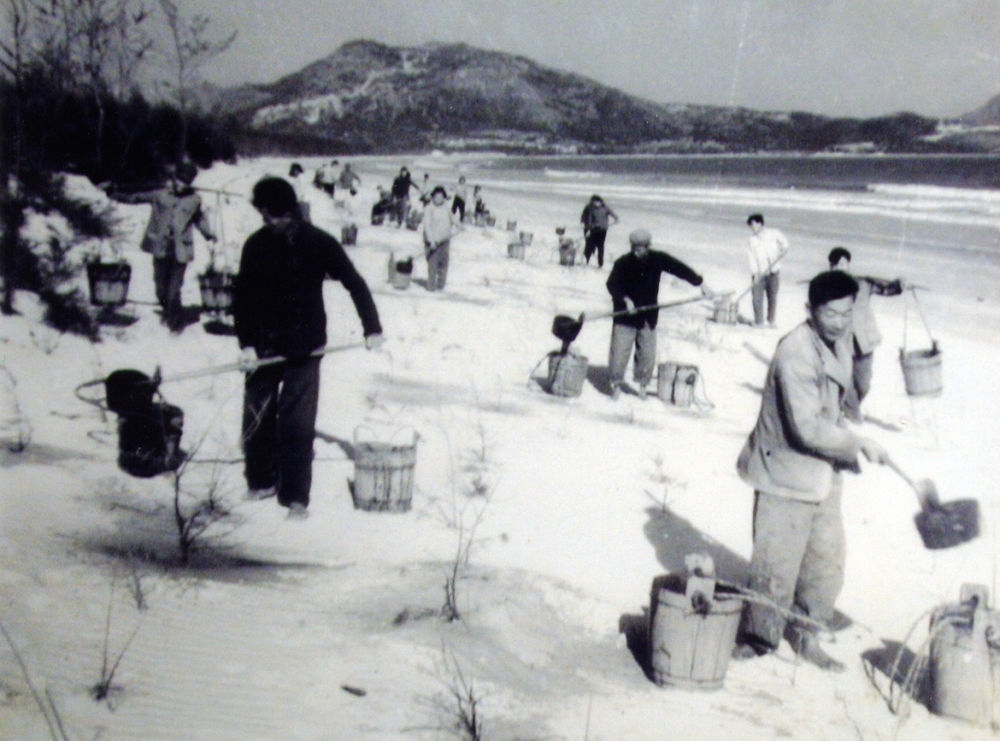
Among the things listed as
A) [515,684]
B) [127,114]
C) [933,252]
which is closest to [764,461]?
[515,684]

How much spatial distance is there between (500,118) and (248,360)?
111702 mm

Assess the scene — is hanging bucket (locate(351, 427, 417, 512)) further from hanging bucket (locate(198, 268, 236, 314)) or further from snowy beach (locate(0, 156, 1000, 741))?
hanging bucket (locate(198, 268, 236, 314))

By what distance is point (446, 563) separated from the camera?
641 cm

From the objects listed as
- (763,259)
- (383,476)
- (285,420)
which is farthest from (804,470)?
(763,259)

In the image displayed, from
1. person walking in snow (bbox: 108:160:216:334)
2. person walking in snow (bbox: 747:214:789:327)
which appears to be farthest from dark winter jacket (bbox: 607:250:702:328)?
person walking in snow (bbox: 747:214:789:327)

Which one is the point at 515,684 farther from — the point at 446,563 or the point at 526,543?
the point at 526,543

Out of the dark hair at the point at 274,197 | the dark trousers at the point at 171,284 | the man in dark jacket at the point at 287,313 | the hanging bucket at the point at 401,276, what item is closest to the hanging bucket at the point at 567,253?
the hanging bucket at the point at 401,276

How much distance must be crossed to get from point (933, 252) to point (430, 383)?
21.7 metres

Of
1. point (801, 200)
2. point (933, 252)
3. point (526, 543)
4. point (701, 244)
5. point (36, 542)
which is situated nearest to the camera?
point (36, 542)

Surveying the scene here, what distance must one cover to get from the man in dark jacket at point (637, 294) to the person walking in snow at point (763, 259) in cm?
475

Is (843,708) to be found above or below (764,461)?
below

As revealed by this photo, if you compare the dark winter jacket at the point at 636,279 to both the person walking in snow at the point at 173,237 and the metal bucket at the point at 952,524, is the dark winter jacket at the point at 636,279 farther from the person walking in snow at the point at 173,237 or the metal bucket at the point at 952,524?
the metal bucket at the point at 952,524

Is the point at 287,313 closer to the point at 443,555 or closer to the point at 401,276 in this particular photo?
the point at 443,555

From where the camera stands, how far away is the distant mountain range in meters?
80.8
